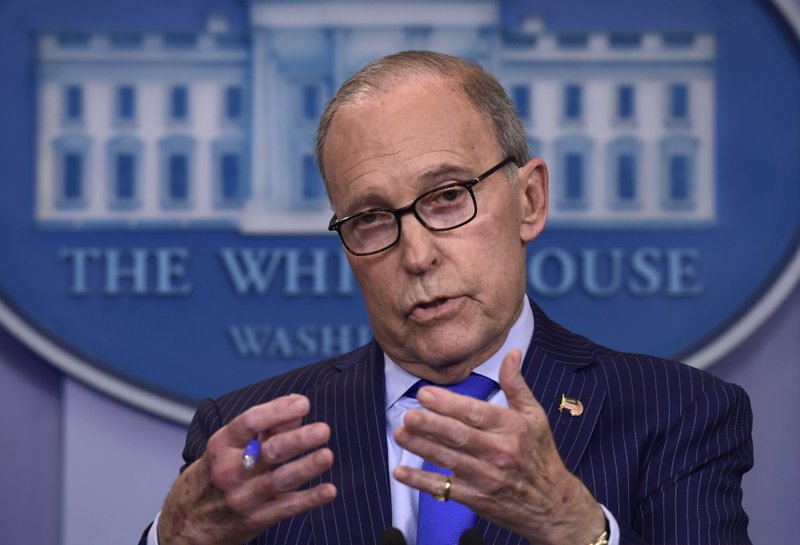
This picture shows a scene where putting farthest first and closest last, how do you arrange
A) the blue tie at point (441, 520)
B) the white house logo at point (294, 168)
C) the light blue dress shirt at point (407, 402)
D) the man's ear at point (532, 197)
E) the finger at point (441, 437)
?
the white house logo at point (294, 168) < the man's ear at point (532, 197) < the light blue dress shirt at point (407, 402) < the blue tie at point (441, 520) < the finger at point (441, 437)

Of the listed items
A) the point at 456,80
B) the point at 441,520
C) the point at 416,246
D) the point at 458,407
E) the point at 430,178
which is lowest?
the point at 441,520

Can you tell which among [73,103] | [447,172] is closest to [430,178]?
[447,172]

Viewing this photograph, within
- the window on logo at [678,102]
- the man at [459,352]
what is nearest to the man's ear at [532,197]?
the man at [459,352]

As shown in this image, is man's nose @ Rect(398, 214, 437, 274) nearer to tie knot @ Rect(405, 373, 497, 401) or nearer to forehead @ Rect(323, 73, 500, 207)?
forehead @ Rect(323, 73, 500, 207)

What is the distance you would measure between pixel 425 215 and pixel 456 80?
259 mm

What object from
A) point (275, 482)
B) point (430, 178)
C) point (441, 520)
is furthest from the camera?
point (430, 178)

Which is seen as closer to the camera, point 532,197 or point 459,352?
point 459,352

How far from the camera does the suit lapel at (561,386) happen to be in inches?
68.9

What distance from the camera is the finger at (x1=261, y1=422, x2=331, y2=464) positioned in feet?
4.44

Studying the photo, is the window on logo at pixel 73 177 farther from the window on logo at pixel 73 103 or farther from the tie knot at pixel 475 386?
the tie knot at pixel 475 386

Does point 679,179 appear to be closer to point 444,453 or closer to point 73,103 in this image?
point 73,103

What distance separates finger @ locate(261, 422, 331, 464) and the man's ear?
0.69 metres

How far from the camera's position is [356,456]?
183 cm

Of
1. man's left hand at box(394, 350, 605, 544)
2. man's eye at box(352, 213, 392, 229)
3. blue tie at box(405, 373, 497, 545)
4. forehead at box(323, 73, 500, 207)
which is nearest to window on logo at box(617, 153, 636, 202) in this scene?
forehead at box(323, 73, 500, 207)
